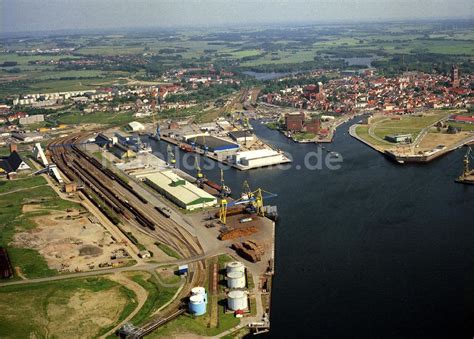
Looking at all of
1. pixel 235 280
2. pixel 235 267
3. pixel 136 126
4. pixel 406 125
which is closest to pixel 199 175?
pixel 235 267

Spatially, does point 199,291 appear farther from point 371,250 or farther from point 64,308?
point 371,250

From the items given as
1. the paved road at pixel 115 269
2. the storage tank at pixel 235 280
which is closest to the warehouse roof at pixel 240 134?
the paved road at pixel 115 269

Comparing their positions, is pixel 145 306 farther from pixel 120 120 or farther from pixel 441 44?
pixel 441 44

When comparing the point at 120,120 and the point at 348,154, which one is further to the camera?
the point at 120,120

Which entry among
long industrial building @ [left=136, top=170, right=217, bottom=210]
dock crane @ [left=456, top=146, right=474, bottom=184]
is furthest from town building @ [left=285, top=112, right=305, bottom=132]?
dock crane @ [left=456, top=146, right=474, bottom=184]

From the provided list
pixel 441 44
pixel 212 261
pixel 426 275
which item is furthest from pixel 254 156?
pixel 441 44

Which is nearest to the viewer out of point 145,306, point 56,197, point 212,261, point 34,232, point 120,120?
point 145,306

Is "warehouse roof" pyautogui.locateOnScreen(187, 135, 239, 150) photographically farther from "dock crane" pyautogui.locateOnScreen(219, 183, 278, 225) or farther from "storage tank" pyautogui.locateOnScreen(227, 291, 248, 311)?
"storage tank" pyautogui.locateOnScreen(227, 291, 248, 311)
